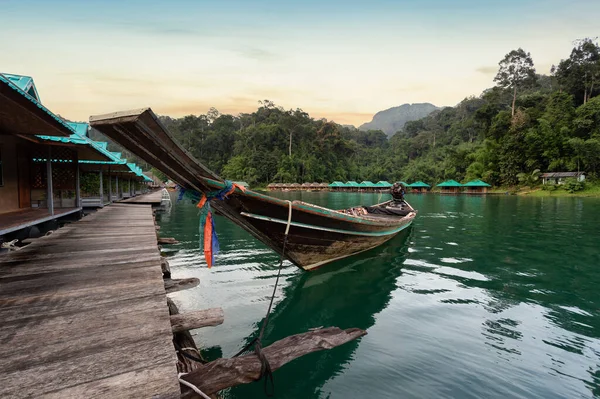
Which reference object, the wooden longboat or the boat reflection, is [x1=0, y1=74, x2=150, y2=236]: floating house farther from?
the boat reflection

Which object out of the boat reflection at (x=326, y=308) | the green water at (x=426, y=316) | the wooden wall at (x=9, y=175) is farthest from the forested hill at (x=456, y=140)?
the wooden wall at (x=9, y=175)

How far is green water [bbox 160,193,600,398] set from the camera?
3.41m

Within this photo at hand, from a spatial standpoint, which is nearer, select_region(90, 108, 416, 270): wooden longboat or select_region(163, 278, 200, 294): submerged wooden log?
select_region(90, 108, 416, 270): wooden longboat

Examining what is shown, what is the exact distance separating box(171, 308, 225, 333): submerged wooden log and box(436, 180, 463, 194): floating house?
4652cm

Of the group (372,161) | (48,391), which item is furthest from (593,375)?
(372,161)

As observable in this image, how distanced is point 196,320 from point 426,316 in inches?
149

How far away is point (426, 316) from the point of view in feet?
16.5

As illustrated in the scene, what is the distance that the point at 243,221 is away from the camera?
212 inches

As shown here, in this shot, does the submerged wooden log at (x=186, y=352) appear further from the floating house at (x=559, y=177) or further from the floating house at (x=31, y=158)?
the floating house at (x=559, y=177)

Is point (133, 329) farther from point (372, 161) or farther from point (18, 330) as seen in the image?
point (372, 161)

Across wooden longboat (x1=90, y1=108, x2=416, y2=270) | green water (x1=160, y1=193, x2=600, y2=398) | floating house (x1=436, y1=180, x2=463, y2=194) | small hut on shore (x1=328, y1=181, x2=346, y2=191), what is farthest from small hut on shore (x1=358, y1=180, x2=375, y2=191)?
wooden longboat (x1=90, y1=108, x2=416, y2=270)

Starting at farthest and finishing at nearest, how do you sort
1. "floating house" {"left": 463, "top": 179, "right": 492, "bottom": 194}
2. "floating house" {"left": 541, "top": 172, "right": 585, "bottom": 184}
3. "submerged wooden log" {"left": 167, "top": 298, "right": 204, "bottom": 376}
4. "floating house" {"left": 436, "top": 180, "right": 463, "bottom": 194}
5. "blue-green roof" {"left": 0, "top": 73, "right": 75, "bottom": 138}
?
"floating house" {"left": 436, "top": 180, "right": 463, "bottom": 194} < "floating house" {"left": 463, "top": 179, "right": 492, "bottom": 194} < "floating house" {"left": 541, "top": 172, "right": 585, "bottom": 184} < "blue-green roof" {"left": 0, "top": 73, "right": 75, "bottom": 138} < "submerged wooden log" {"left": 167, "top": 298, "right": 204, "bottom": 376}

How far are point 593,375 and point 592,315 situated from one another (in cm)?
206

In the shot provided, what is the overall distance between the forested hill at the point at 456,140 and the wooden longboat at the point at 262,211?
41209 mm
